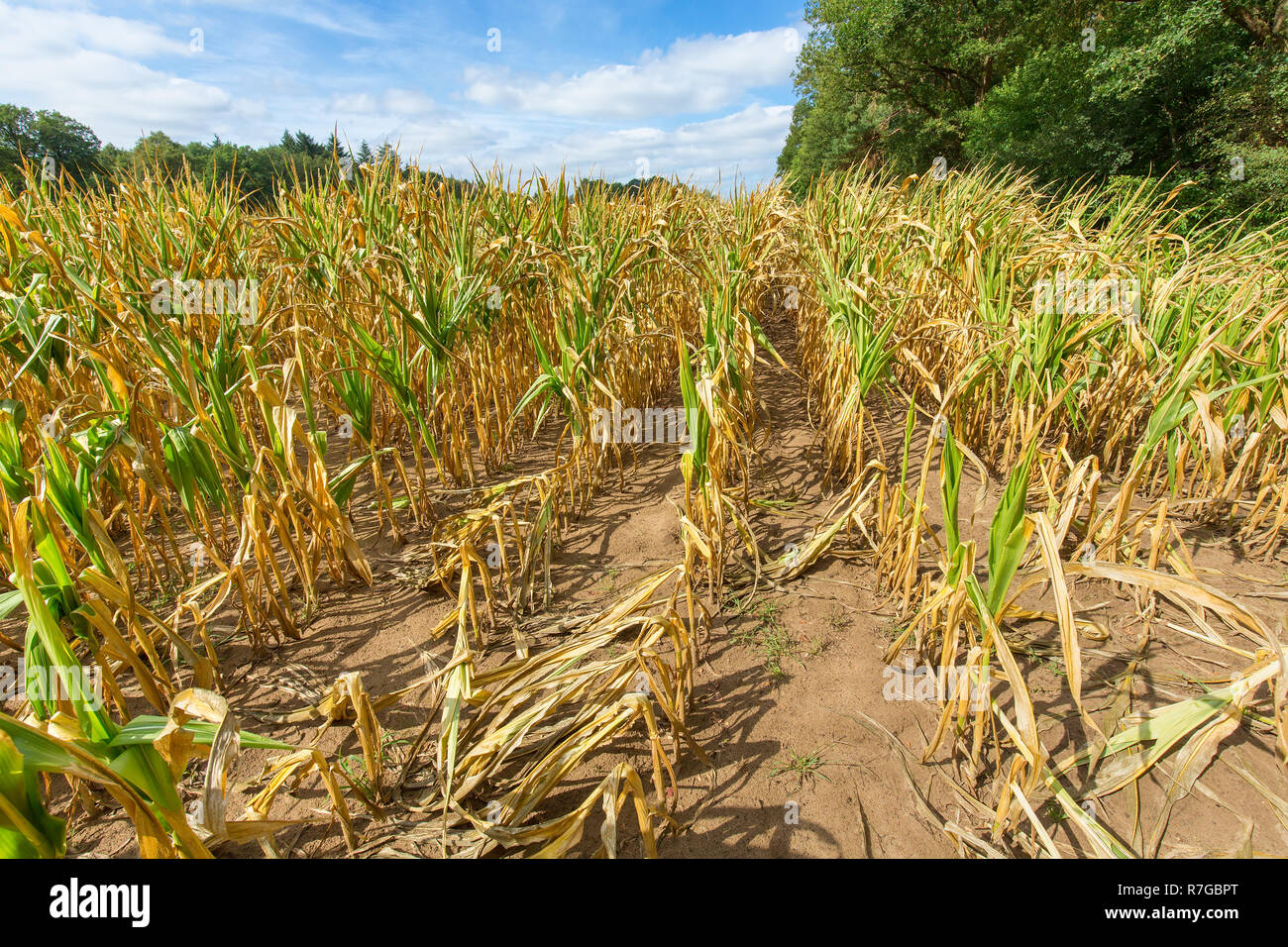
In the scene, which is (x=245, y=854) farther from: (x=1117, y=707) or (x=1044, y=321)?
(x=1044, y=321)

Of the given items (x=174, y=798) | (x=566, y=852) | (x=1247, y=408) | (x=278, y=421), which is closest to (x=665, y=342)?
(x=278, y=421)

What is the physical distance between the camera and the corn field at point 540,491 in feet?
3.61

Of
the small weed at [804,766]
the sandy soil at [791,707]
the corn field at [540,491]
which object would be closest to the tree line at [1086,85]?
the corn field at [540,491]

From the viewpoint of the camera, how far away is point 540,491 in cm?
198

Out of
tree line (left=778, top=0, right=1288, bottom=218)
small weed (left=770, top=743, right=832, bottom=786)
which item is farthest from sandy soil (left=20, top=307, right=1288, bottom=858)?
tree line (left=778, top=0, right=1288, bottom=218)

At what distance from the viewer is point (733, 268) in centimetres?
293

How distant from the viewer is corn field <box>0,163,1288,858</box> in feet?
3.61

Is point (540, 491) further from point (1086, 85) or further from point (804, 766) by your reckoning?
point (1086, 85)

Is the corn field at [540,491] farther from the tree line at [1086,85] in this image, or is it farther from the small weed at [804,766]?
the tree line at [1086,85]

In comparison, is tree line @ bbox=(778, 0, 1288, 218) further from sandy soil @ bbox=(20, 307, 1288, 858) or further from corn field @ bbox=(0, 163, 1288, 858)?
sandy soil @ bbox=(20, 307, 1288, 858)

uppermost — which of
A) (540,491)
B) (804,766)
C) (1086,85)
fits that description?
(1086,85)

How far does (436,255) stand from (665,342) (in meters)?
1.35

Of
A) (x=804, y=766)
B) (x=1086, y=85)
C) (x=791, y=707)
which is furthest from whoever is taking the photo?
(x=1086, y=85)

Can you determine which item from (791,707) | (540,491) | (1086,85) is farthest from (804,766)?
(1086,85)
